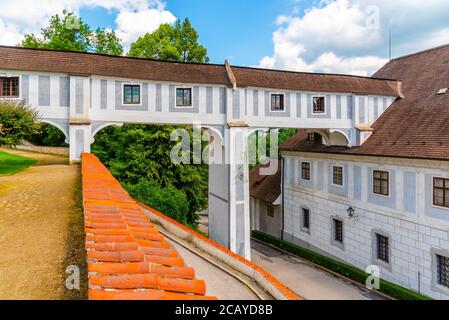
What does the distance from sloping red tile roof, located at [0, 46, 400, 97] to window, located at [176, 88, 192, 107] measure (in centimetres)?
56

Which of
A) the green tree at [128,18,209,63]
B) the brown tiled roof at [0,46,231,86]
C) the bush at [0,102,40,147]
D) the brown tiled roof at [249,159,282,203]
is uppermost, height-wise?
the green tree at [128,18,209,63]

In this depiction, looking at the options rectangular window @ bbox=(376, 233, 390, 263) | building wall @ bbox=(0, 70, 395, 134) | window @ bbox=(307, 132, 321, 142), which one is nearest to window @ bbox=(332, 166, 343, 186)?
building wall @ bbox=(0, 70, 395, 134)

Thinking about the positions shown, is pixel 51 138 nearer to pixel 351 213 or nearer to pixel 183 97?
pixel 183 97

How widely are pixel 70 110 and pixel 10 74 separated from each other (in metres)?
2.76

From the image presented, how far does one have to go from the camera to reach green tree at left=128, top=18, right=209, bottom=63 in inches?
1150

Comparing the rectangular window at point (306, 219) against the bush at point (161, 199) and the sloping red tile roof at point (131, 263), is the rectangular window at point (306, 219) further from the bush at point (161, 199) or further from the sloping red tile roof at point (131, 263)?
the sloping red tile roof at point (131, 263)

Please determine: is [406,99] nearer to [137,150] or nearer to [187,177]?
[187,177]

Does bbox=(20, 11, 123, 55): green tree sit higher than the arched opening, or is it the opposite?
bbox=(20, 11, 123, 55): green tree

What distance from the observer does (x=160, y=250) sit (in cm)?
316

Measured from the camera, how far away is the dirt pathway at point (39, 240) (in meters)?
3.16

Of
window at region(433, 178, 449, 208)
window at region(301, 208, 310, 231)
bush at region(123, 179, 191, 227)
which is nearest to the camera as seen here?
window at region(433, 178, 449, 208)

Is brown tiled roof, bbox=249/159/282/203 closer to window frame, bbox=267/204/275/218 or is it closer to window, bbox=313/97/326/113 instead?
window frame, bbox=267/204/275/218
